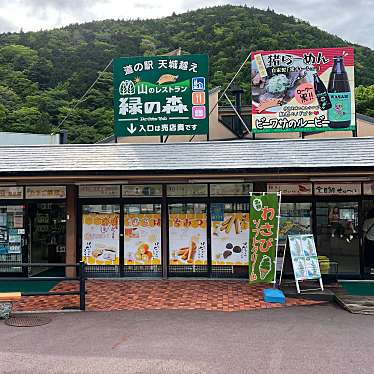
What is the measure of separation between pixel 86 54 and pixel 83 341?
54351 mm

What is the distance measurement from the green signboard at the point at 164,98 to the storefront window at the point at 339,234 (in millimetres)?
3978

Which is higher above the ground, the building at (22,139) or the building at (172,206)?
the building at (22,139)

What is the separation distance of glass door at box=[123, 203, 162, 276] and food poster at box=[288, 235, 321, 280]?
361 cm

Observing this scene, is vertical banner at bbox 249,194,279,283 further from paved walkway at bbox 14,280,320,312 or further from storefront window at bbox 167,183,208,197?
storefront window at bbox 167,183,208,197

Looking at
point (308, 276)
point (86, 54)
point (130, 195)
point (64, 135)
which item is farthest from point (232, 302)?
point (86, 54)

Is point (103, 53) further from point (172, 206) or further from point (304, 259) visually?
point (304, 259)

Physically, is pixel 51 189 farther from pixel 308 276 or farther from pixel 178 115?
pixel 308 276

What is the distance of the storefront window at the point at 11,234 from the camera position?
447 inches

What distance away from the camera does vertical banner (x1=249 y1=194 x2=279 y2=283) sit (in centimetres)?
916

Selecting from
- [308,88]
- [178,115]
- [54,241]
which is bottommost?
[54,241]

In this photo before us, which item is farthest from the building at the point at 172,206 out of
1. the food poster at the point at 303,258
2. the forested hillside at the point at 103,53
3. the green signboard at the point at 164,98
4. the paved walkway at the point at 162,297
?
the forested hillside at the point at 103,53

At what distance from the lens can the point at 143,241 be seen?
36.2 ft

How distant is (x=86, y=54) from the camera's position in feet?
181

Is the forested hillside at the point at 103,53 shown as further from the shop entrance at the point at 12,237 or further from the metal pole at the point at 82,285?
the metal pole at the point at 82,285
